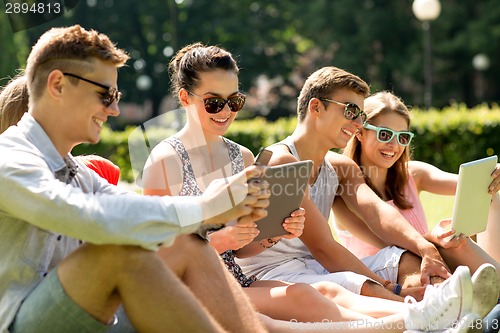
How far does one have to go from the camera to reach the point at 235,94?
434 centimetres

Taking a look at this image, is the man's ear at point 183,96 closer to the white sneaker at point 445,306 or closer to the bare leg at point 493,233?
the white sneaker at point 445,306

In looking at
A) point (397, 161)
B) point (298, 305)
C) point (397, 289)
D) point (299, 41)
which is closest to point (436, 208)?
point (397, 161)

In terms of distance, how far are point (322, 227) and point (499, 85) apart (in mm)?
36281

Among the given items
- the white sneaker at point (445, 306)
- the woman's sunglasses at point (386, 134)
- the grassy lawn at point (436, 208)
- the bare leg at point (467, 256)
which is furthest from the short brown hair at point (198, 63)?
the grassy lawn at point (436, 208)

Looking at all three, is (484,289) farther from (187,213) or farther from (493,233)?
(493,233)

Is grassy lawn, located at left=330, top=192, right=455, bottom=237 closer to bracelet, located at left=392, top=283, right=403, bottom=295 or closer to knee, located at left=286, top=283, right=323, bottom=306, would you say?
bracelet, located at left=392, top=283, right=403, bottom=295

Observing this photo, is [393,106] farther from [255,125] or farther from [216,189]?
[255,125]

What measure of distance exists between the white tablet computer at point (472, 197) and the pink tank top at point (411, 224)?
2.16ft

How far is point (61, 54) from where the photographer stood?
3041mm

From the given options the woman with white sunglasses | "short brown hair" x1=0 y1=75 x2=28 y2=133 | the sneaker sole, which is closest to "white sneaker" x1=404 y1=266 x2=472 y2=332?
the sneaker sole

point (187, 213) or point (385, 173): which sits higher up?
point (187, 213)

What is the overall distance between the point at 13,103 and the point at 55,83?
3.35ft

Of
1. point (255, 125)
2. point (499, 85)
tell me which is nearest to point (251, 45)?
point (499, 85)

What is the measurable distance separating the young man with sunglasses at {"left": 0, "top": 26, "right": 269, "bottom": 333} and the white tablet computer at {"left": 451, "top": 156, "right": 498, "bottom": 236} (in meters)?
1.56
